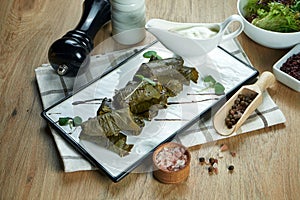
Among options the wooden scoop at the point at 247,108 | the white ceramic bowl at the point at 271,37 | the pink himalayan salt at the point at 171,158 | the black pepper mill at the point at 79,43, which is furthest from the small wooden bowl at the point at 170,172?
the white ceramic bowl at the point at 271,37

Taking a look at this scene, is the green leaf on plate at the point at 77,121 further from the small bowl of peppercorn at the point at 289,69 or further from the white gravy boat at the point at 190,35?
the small bowl of peppercorn at the point at 289,69

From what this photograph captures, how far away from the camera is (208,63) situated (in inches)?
65.1

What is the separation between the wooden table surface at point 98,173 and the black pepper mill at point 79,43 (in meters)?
0.08

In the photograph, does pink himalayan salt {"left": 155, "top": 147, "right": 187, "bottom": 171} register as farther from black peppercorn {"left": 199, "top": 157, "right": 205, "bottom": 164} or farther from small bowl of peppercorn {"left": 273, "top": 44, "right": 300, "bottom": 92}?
small bowl of peppercorn {"left": 273, "top": 44, "right": 300, "bottom": 92}

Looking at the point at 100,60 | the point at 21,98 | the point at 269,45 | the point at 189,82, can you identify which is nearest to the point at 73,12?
the point at 100,60

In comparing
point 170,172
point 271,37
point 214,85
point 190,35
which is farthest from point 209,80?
point 170,172

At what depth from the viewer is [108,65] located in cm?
167

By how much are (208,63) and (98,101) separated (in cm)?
35

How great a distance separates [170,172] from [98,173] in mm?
190

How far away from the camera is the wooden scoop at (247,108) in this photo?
1.48 metres

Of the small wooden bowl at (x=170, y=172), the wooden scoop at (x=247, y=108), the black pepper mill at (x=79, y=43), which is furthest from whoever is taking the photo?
the black pepper mill at (x=79, y=43)

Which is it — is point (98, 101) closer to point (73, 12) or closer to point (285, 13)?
point (73, 12)

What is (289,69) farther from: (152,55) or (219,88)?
(152,55)

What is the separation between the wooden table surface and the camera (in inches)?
54.0
